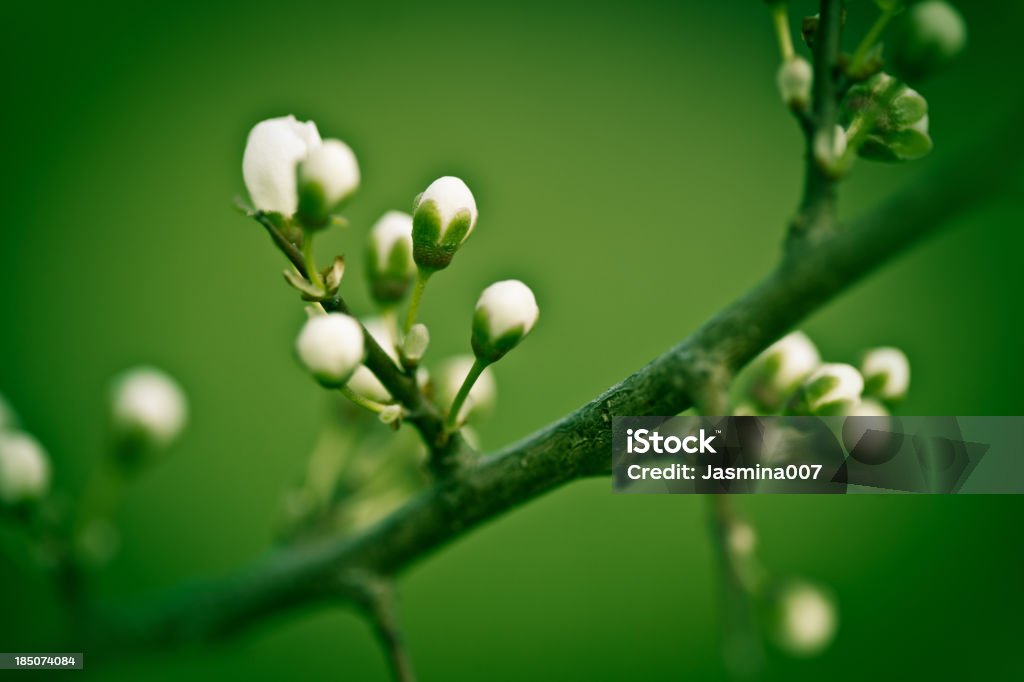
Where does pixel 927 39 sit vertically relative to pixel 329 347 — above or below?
above

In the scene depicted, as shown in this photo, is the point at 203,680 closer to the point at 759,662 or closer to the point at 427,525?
the point at 427,525

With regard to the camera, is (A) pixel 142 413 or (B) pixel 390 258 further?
(A) pixel 142 413

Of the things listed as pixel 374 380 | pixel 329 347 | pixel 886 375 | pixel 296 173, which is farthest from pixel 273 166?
pixel 886 375

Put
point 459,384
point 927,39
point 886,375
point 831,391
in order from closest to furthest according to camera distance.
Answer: point 927,39 < point 831,391 < point 886,375 < point 459,384

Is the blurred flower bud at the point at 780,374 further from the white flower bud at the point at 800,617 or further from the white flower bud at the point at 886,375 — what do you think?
the white flower bud at the point at 800,617

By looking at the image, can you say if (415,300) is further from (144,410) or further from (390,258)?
(144,410)

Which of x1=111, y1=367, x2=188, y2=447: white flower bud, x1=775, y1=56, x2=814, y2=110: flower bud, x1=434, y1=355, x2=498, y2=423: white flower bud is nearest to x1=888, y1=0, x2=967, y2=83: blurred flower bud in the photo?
x1=775, y1=56, x2=814, y2=110: flower bud

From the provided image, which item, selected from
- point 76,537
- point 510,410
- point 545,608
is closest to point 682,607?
point 545,608

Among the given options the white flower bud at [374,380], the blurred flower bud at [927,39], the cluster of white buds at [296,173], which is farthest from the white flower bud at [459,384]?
the blurred flower bud at [927,39]
